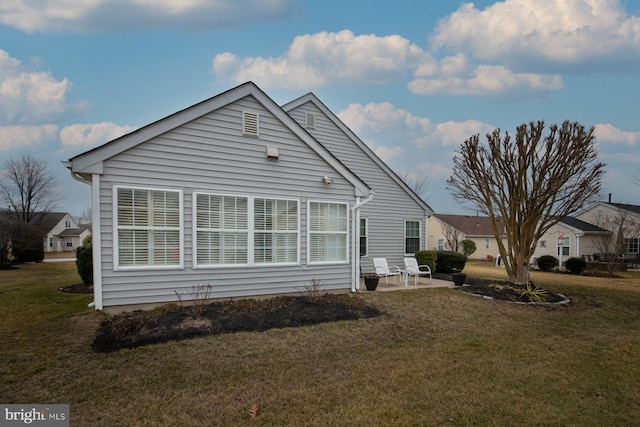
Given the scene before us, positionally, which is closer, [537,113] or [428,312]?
[428,312]

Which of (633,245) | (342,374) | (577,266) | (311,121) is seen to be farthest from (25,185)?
(633,245)

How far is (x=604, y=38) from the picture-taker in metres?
11.9

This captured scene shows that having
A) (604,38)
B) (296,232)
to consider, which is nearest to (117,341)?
(296,232)

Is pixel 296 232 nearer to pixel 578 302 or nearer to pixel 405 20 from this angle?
pixel 578 302

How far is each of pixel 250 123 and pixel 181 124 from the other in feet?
5.07

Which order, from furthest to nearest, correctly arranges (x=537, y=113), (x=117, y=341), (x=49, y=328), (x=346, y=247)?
(x=537, y=113)
(x=346, y=247)
(x=49, y=328)
(x=117, y=341)

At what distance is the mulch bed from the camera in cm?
562

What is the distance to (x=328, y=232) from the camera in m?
9.43

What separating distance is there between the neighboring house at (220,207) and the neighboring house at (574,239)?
23.7 metres

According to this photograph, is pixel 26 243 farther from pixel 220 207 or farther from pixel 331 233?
pixel 331 233

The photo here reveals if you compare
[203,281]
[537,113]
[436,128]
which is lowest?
[203,281]

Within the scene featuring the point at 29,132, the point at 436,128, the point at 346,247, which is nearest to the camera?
the point at 346,247

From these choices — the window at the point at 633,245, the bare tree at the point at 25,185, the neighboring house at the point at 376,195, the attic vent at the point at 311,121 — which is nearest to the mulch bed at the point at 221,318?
the neighboring house at the point at 376,195

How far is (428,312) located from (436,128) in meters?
15.7
